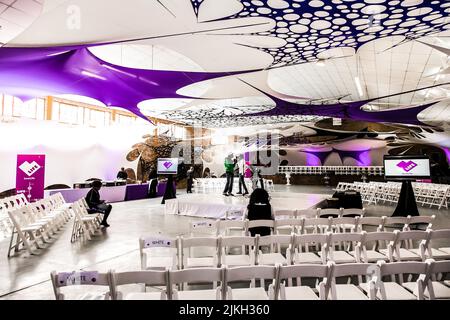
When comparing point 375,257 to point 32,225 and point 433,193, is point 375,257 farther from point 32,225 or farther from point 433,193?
point 433,193

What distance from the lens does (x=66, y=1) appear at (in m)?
3.63

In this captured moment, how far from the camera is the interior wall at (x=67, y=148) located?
1001 centimetres

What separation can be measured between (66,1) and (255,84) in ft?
16.3

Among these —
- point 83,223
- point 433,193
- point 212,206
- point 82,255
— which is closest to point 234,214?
point 212,206

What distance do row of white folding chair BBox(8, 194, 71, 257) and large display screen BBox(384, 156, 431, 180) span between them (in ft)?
26.0

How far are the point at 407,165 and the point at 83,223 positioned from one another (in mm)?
7670

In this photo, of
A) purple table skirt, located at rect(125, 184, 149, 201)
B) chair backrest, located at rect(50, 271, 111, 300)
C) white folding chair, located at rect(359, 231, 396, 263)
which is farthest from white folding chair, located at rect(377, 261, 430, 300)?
purple table skirt, located at rect(125, 184, 149, 201)

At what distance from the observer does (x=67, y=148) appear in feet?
39.7

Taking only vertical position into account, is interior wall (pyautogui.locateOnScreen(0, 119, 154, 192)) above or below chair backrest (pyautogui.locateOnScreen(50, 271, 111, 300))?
above

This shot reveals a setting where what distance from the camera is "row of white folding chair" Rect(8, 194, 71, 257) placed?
5047 mm

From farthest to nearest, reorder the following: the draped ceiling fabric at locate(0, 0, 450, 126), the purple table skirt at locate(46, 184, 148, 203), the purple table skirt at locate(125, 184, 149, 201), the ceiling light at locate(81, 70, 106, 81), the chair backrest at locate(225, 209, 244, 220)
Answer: the purple table skirt at locate(125, 184, 149, 201) < the purple table skirt at locate(46, 184, 148, 203) < the chair backrest at locate(225, 209, 244, 220) < the ceiling light at locate(81, 70, 106, 81) < the draped ceiling fabric at locate(0, 0, 450, 126)

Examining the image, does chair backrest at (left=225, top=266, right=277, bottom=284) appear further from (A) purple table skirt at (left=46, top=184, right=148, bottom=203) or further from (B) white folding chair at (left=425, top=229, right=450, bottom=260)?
(A) purple table skirt at (left=46, top=184, right=148, bottom=203)

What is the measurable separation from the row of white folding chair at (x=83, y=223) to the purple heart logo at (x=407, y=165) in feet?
24.4

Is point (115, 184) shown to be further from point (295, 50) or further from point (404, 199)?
point (404, 199)
